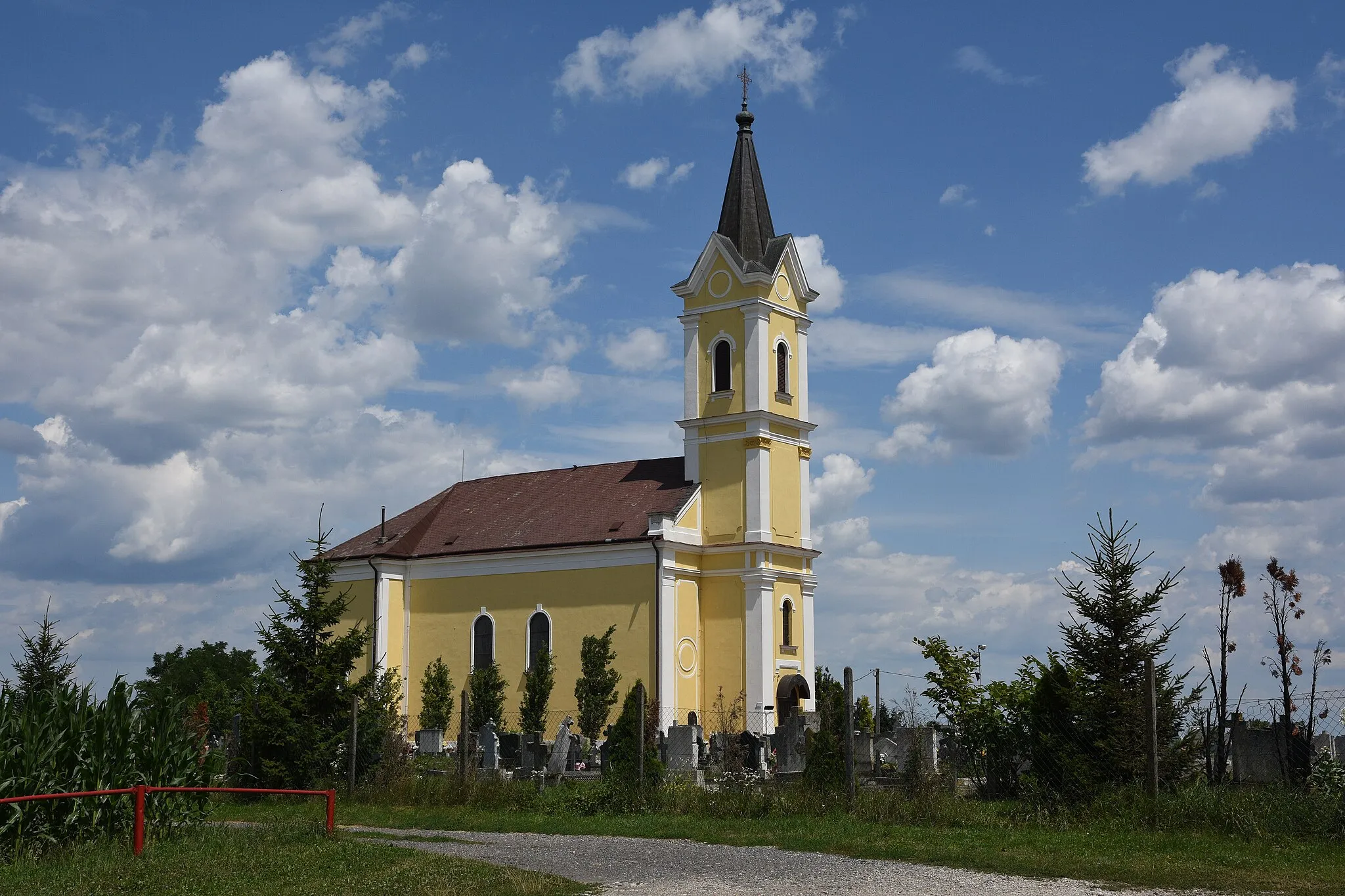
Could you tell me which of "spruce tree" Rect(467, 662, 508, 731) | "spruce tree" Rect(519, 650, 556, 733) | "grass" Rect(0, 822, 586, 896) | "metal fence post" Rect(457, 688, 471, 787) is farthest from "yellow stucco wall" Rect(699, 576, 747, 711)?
"grass" Rect(0, 822, 586, 896)

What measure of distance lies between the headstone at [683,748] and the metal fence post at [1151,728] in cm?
1002

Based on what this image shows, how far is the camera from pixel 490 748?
29.0m

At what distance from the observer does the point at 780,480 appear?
41625mm

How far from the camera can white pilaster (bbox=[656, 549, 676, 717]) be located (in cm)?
3912

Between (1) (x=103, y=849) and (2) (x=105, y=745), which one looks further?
(2) (x=105, y=745)

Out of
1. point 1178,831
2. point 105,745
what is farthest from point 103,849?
point 1178,831

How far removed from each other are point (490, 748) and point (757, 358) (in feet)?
55.4

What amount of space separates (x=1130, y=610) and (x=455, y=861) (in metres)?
10.2

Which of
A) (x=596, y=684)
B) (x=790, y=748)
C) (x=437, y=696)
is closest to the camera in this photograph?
(x=790, y=748)

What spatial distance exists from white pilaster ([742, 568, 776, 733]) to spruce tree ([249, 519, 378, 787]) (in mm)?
16243

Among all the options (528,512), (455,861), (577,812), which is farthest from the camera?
(528,512)

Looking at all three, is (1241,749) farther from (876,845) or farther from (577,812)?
(577,812)

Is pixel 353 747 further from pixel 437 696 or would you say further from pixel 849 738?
pixel 437 696

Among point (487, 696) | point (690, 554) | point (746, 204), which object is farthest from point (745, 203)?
point (487, 696)
